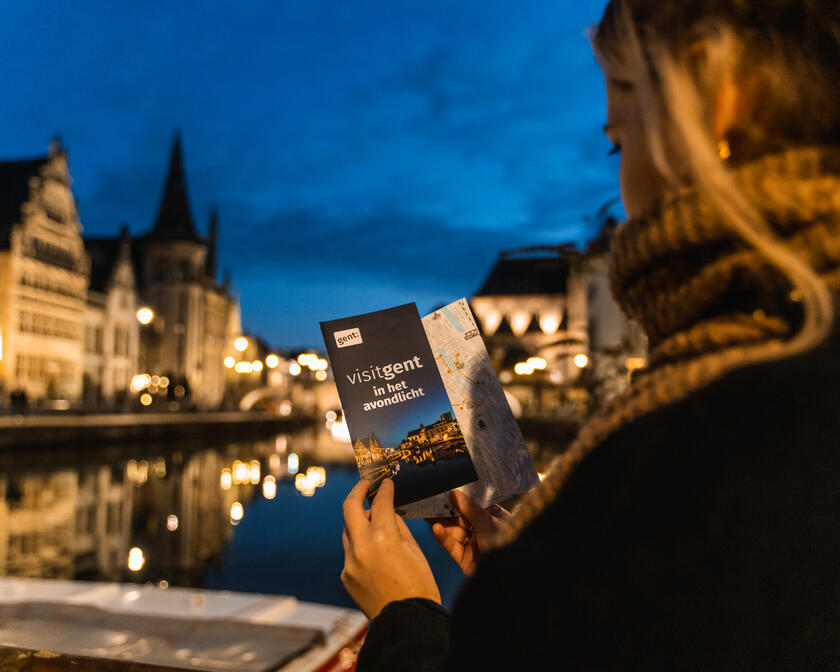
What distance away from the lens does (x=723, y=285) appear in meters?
0.66

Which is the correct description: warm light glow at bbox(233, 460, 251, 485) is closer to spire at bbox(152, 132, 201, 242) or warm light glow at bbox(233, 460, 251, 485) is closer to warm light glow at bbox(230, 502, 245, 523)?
warm light glow at bbox(230, 502, 245, 523)

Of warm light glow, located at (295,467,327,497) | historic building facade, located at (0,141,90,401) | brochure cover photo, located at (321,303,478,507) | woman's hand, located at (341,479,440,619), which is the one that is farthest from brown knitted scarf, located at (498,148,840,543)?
historic building facade, located at (0,141,90,401)

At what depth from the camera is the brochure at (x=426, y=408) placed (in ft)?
4.24

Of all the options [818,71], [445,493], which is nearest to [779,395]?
[818,71]

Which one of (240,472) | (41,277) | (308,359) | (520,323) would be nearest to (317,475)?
(240,472)

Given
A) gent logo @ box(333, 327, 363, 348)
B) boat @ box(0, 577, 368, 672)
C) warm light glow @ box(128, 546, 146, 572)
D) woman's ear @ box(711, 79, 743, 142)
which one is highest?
woman's ear @ box(711, 79, 743, 142)

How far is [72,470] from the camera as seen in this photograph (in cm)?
2116

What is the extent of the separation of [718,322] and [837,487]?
0.57 ft

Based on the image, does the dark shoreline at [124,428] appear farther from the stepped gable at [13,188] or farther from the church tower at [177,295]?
the stepped gable at [13,188]

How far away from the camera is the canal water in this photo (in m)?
12.3

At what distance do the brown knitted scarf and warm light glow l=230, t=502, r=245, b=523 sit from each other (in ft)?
61.7

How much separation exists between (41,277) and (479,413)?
35.3m

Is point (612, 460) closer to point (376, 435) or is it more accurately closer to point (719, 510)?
point (719, 510)

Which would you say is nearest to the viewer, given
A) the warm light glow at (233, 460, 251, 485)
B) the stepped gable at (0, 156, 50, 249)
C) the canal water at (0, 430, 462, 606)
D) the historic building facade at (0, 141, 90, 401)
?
the canal water at (0, 430, 462, 606)
